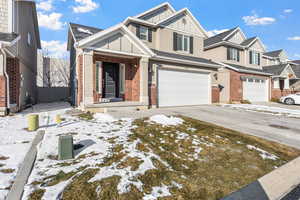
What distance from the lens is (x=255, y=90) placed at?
1736 cm

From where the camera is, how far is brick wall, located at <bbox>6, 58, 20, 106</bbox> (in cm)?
798

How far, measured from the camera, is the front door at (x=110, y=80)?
33.8ft

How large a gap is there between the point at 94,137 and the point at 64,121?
7.69 feet

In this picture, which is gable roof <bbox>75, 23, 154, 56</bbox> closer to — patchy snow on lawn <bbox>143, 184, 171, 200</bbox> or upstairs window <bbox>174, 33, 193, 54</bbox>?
upstairs window <bbox>174, 33, 193, 54</bbox>

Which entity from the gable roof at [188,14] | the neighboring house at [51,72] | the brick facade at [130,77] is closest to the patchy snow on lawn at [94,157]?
the brick facade at [130,77]

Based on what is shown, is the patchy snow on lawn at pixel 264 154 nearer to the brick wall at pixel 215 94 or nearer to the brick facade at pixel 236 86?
the brick wall at pixel 215 94

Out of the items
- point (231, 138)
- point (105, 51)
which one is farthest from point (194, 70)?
point (231, 138)

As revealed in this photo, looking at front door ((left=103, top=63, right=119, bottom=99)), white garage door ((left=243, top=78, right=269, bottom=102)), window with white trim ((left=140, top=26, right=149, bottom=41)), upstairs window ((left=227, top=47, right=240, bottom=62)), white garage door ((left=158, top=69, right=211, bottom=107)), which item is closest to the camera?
front door ((left=103, top=63, right=119, bottom=99))

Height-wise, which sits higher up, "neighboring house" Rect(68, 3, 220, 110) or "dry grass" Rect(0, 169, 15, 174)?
"neighboring house" Rect(68, 3, 220, 110)

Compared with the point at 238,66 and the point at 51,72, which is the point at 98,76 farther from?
the point at 51,72

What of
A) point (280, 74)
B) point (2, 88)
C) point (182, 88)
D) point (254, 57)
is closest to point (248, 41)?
point (254, 57)

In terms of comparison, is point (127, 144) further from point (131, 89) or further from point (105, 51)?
point (131, 89)

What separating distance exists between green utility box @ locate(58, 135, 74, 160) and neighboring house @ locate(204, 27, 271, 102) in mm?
14321


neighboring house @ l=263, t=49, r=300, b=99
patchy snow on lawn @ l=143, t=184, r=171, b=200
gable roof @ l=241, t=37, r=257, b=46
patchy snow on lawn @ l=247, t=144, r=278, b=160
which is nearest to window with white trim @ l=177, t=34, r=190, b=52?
gable roof @ l=241, t=37, r=257, b=46
